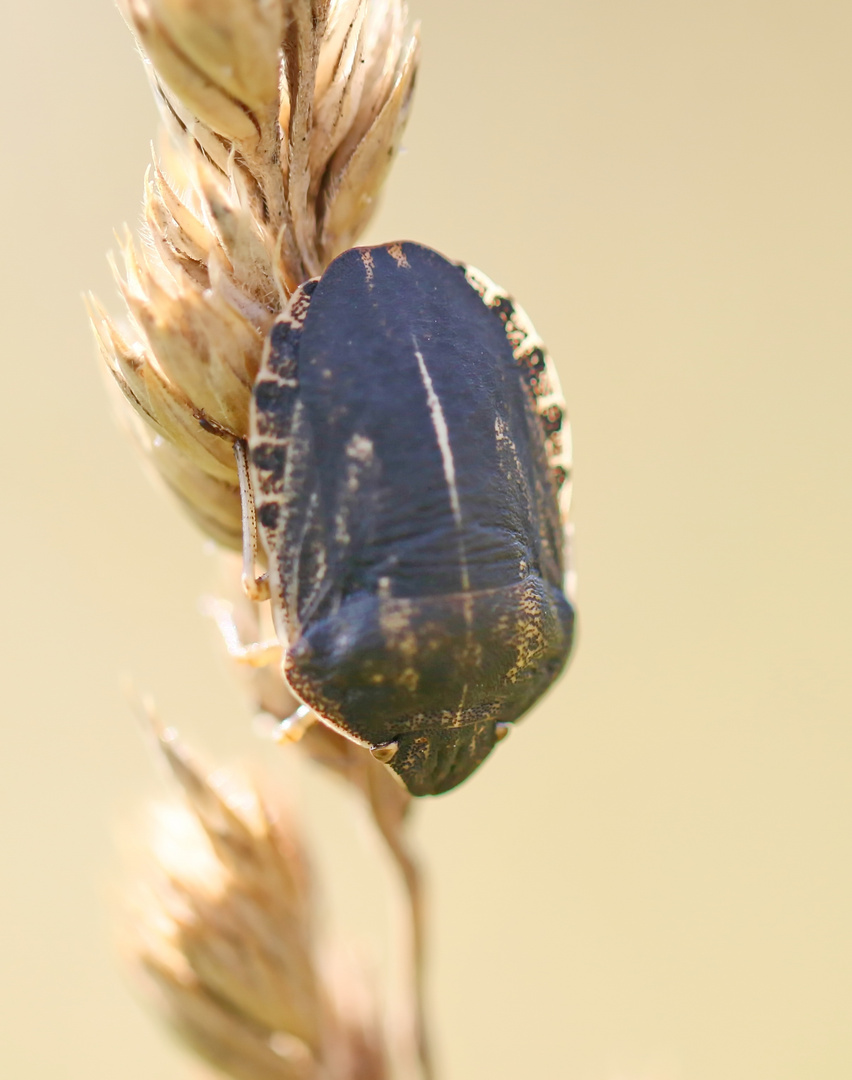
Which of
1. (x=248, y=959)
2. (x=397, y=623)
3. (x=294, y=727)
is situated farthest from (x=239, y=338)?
(x=248, y=959)

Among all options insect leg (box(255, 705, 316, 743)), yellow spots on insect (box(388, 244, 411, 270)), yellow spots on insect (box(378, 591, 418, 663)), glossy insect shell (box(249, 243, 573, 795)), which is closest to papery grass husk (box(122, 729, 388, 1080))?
insect leg (box(255, 705, 316, 743))

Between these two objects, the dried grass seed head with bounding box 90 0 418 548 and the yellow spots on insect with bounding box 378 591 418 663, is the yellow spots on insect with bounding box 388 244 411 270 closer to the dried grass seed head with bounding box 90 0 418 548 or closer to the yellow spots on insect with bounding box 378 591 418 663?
the dried grass seed head with bounding box 90 0 418 548

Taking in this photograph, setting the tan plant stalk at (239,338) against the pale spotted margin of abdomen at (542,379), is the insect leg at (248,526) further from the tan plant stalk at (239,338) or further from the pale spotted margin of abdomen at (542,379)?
the pale spotted margin of abdomen at (542,379)

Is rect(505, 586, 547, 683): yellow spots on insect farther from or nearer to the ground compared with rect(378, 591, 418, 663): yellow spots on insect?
nearer to the ground

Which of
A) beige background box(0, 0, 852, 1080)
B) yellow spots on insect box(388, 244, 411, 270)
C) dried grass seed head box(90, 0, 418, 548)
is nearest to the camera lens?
dried grass seed head box(90, 0, 418, 548)

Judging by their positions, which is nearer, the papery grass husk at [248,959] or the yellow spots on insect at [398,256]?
the yellow spots on insect at [398,256]

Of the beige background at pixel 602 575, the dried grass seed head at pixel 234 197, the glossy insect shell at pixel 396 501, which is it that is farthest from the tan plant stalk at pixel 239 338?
the beige background at pixel 602 575
